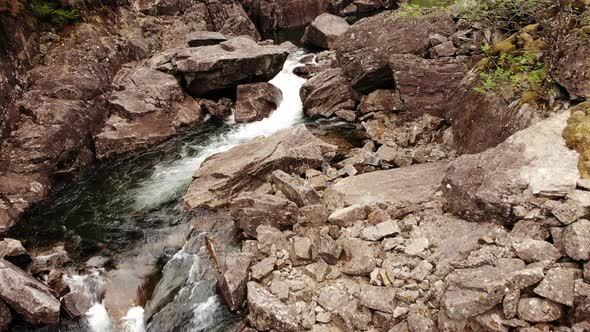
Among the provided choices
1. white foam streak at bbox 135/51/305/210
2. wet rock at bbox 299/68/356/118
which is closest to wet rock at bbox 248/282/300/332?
white foam streak at bbox 135/51/305/210

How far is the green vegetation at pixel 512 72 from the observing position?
973 centimetres

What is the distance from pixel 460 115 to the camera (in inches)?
484

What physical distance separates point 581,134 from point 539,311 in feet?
12.1

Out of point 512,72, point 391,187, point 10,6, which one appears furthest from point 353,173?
point 10,6

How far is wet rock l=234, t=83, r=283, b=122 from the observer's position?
62.7 ft

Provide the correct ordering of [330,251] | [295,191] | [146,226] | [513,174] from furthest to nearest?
1. [146,226]
2. [295,191]
3. [330,251]
4. [513,174]

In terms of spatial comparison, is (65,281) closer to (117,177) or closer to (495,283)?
(117,177)

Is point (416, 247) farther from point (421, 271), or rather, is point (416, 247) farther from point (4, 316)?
point (4, 316)

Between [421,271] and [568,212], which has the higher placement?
[568,212]

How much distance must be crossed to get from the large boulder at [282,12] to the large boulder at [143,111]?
18933 mm

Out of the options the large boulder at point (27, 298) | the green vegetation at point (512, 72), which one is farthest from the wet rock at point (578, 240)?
the large boulder at point (27, 298)

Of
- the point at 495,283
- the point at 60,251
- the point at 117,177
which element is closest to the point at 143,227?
the point at 60,251

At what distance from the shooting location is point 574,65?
857 centimetres

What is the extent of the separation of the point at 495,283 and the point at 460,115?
24.6 feet
